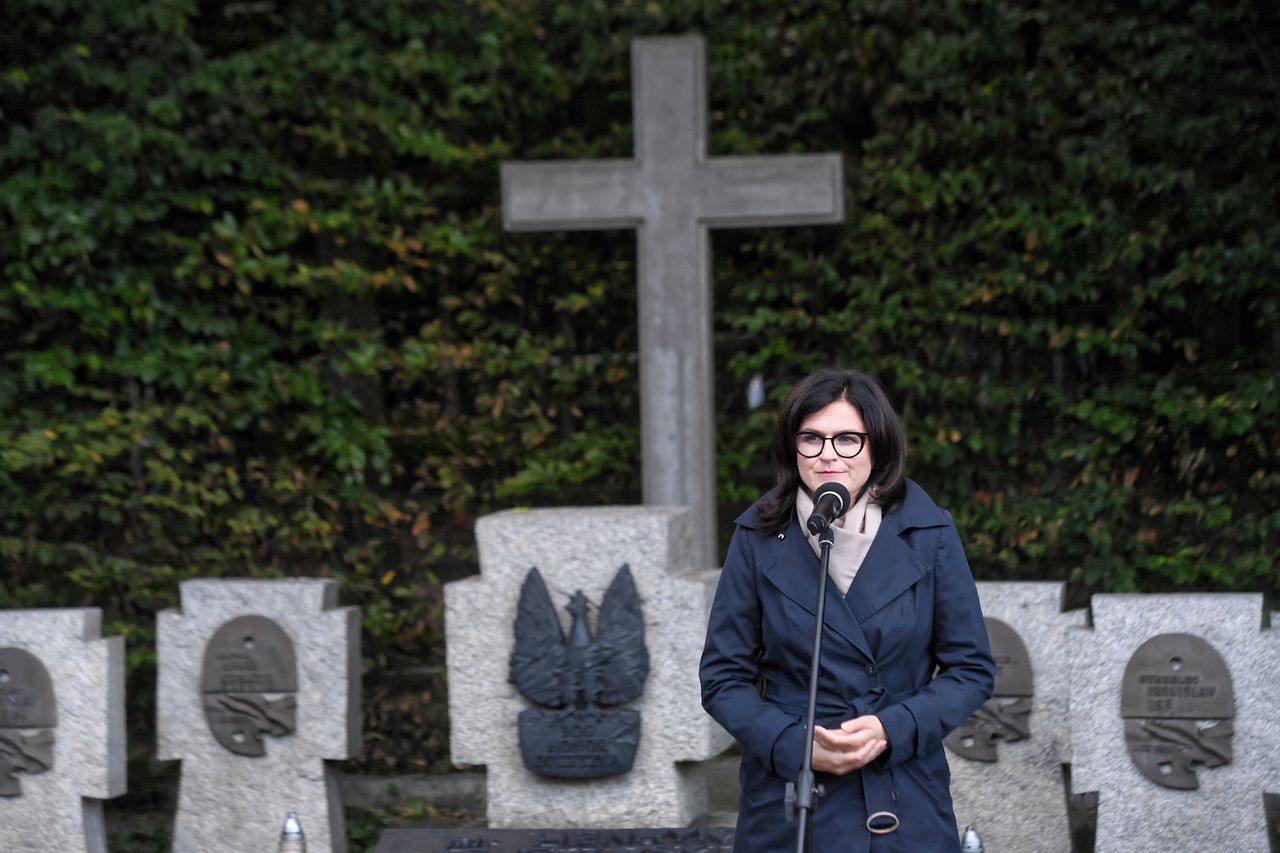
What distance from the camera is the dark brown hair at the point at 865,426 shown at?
2674 millimetres

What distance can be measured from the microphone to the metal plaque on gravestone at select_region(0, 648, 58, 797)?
3062mm

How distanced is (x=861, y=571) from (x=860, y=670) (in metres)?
0.17

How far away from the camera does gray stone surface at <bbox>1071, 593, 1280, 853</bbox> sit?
416 cm

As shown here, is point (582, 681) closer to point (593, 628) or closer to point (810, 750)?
point (593, 628)

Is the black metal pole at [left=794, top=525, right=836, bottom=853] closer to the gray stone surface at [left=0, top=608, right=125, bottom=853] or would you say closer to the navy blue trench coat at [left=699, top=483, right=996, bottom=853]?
the navy blue trench coat at [left=699, top=483, right=996, bottom=853]

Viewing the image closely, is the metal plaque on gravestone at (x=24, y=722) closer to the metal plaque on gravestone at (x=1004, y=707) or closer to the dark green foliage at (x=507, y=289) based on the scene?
the dark green foliage at (x=507, y=289)

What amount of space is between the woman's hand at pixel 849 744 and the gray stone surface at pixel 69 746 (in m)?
2.93

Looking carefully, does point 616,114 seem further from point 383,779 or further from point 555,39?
point 383,779

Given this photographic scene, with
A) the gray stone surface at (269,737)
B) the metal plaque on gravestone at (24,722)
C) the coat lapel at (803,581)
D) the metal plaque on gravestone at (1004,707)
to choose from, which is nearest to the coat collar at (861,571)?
the coat lapel at (803,581)

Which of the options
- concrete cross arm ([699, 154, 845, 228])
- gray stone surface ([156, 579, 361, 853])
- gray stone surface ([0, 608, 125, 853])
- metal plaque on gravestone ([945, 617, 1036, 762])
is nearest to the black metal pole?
metal plaque on gravestone ([945, 617, 1036, 762])

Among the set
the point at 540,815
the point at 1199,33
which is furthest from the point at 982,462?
the point at 540,815

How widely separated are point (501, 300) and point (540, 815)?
7.77 feet

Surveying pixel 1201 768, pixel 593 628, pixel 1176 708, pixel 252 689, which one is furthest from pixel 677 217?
pixel 1201 768

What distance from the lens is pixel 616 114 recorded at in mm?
6145
